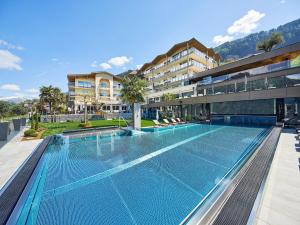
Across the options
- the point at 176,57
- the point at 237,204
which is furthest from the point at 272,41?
the point at 237,204

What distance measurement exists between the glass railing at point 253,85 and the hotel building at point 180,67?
10.7ft

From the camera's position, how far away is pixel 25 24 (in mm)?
16016

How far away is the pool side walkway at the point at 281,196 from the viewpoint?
342 cm

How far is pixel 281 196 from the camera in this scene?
4.26 meters

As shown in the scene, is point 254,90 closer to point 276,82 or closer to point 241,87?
point 241,87

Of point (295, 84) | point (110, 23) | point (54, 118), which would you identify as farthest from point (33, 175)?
point (54, 118)

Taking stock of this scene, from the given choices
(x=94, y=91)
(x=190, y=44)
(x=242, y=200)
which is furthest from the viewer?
(x=94, y=91)

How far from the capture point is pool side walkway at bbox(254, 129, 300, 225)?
11.2ft

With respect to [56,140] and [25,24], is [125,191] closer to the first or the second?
[56,140]

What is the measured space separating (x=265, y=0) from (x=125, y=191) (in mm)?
21664

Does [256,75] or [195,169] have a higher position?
[256,75]

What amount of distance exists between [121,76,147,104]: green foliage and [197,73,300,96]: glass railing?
10.6m

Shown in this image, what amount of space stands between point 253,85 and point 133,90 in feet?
50.4

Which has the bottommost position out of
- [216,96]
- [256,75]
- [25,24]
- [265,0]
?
[216,96]
